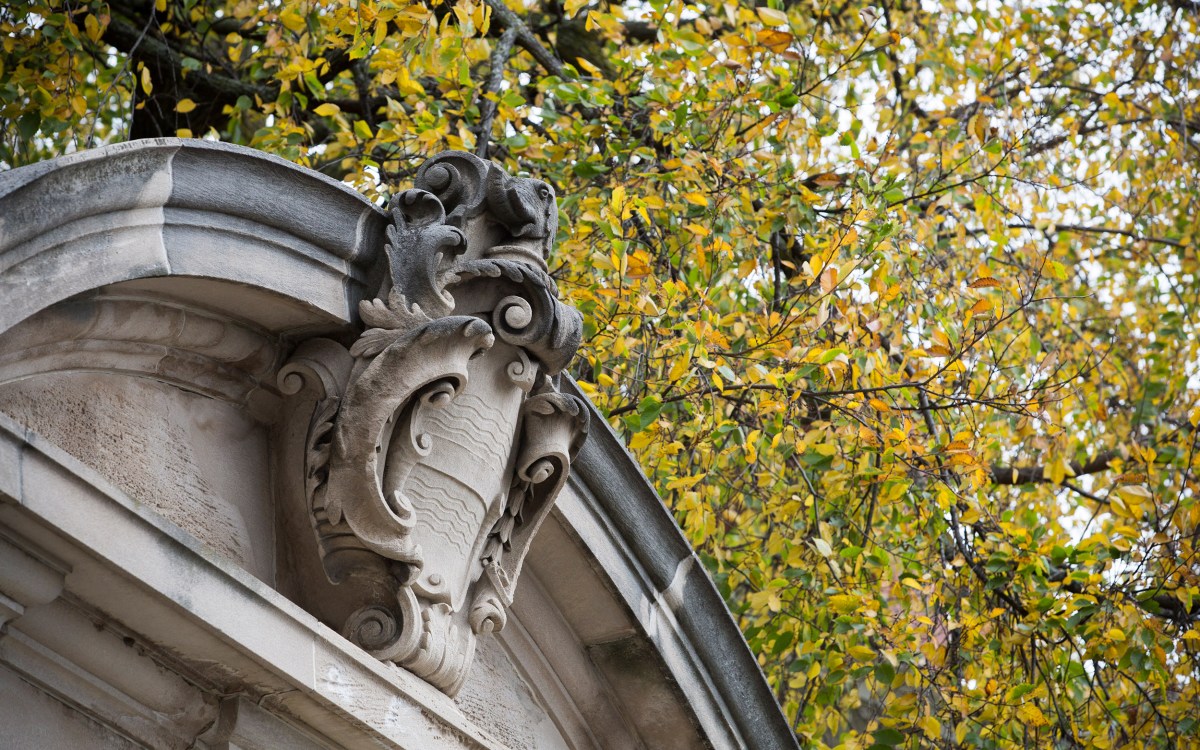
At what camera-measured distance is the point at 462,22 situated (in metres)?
4.61

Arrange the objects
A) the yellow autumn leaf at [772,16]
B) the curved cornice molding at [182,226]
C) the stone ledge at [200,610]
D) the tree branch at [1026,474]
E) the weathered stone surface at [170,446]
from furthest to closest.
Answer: the tree branch at [1026,474], the yellow autumn leaf at [772,16], the weathered stone surface at [170,446], the curved cornice molding at [182,226], the stone ledge at [200,610]

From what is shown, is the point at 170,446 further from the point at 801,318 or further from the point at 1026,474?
the point at 1026,474

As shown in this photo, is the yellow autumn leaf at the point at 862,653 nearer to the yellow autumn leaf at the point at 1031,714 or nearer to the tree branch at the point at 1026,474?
the yellow autumn leaf at the point at 1031,714

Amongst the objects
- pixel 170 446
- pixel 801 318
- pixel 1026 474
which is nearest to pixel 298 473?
pixel 170 446

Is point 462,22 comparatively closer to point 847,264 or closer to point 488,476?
point 847,264

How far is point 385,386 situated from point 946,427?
3.40 meters

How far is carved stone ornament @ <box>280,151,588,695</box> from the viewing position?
295 cm

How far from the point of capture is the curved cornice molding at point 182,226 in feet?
8.16

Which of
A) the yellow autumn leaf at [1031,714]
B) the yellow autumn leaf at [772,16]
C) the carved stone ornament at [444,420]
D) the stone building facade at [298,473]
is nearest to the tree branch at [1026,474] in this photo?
the yellow autumn leaf at [1031,714]

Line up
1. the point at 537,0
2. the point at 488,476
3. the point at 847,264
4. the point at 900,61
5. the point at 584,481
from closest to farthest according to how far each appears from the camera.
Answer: the point at 488,476
the point at 584,481
the point at 847,264
the point at 537,0
the point at 900,61

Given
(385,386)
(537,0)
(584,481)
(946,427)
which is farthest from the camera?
(537,0)

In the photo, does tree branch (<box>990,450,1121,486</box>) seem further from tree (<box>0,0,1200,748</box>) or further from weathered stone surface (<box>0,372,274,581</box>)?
weathered stone surface (<box>0,372,274,581</box>)

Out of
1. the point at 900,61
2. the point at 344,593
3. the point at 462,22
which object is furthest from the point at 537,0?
the point at 344,593

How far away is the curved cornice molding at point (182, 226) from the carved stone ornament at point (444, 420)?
0.36 feet
